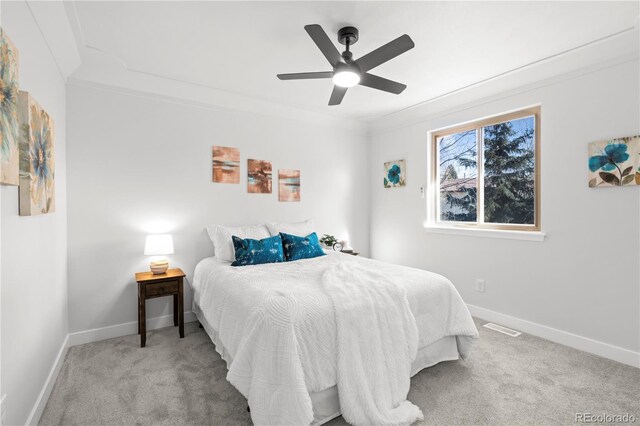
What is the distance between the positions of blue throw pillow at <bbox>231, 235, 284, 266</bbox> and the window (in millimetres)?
2253

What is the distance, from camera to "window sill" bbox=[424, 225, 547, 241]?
3.03 metres

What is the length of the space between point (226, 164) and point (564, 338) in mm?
3866

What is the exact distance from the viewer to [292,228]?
378 centimetres

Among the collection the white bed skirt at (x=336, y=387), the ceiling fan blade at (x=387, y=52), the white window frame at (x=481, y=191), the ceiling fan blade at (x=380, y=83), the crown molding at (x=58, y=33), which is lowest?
the white bed skirt at (x=336, y=387)

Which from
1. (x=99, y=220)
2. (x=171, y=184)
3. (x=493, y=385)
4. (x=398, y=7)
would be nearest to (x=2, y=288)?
(x=99, y=220)

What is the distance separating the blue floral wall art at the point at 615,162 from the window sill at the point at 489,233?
2.07 feet

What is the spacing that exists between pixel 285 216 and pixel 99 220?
203 centimetres

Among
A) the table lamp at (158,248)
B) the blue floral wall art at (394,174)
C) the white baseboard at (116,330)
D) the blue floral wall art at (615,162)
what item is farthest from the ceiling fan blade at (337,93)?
the white baseboard at (116,330)

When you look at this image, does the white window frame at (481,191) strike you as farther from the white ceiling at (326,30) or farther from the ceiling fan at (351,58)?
the ceiling fan at (351,58)

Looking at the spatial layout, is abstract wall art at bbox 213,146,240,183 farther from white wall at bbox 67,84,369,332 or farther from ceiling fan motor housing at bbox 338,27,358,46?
ceiling fan motor housing at bbox 338,27,358,46

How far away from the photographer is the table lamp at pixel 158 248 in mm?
2967

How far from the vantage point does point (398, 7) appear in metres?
2.06

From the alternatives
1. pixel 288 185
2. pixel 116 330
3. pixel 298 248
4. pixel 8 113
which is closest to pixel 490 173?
pixel 298 248

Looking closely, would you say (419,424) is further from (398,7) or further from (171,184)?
(171,184)
